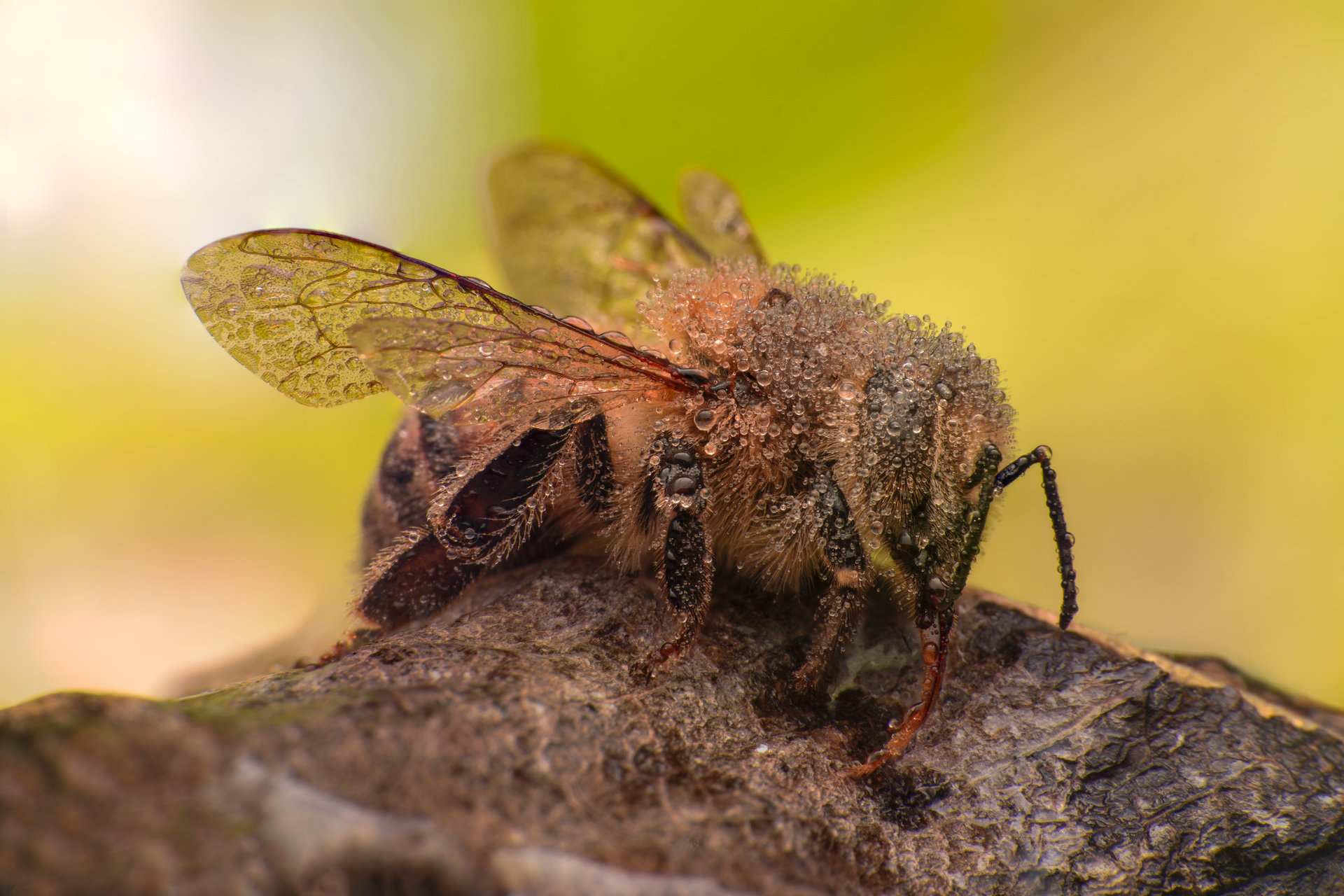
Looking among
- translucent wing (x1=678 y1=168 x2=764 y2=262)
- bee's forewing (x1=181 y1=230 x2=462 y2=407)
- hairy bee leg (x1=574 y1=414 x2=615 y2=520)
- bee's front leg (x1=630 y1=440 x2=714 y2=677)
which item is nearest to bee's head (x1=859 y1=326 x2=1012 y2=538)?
bee's front leg (x1=630 y1=440 x2=714 y2=677)

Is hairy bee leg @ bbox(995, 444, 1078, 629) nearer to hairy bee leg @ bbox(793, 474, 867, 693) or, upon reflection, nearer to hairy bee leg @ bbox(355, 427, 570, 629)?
hairy bee leg @ bbox(793, 474, 867, 693)

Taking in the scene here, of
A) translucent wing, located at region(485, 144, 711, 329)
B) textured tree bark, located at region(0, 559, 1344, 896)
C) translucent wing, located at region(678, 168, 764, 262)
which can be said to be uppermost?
translucent wing, located at region(678, 168, 764, 262)

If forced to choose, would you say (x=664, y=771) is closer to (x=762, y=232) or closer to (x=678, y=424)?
(x=678, y=424)

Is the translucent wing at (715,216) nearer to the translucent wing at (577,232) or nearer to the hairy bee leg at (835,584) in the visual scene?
the translucent wing at (577,232)

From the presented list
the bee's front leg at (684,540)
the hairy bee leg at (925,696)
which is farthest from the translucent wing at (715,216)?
the hairy bee leg at (925,696)

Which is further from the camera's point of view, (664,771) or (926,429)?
(926,429)

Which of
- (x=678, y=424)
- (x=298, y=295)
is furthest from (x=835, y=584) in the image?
(x=298, y=295)
